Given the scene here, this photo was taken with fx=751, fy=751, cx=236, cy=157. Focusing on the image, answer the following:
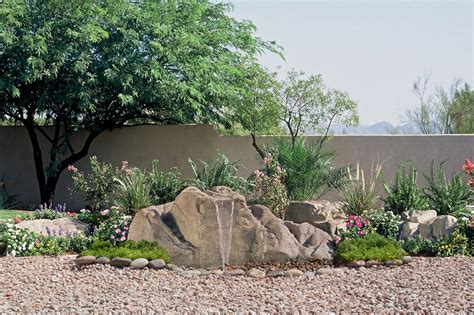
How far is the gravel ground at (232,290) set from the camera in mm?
6527

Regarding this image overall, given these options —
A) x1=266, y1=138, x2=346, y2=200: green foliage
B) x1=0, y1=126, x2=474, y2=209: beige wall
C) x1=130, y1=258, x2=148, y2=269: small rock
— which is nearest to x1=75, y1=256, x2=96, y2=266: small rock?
x1=130, y1=258, x2=148, y2=269: small rock

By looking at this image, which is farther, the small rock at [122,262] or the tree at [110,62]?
the tree at [110,62]

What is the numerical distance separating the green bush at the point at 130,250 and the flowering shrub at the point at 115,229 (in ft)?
2.18

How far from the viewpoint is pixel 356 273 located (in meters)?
8.14

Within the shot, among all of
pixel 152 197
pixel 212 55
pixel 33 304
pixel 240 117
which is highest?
pixel 212 55

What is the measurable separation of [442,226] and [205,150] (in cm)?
770

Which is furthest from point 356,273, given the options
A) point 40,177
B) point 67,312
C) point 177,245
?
point 40,177

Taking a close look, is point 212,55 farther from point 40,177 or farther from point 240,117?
point 40,177

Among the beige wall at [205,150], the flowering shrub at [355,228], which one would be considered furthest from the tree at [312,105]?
the flowering shrub at [355,228]

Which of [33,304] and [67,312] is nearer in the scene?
[67,312]

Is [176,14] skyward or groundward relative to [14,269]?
skyward

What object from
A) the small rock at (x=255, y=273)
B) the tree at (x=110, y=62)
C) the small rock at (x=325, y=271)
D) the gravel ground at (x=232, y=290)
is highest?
the tree at (x=110, y=62)

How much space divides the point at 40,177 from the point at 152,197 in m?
5.96

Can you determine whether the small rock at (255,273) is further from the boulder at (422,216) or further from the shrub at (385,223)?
the boulder at (422,216)
